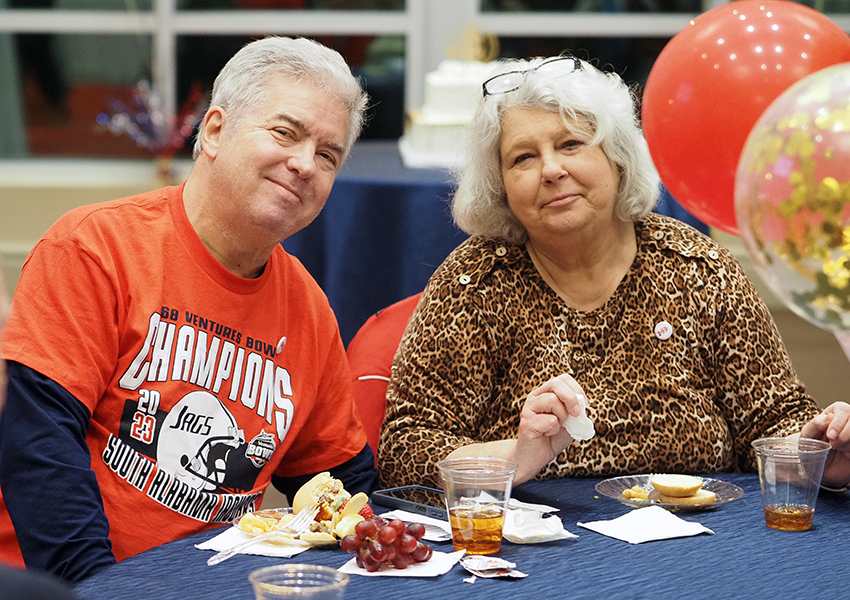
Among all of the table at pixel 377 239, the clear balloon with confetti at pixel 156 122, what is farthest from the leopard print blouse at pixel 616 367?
the clear balloon with confetti at pixel 156 122

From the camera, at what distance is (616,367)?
76.0 inches

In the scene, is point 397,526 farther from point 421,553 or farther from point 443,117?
point 443,117

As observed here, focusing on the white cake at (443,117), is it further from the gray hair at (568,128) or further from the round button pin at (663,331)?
the round button pin at (663,331)

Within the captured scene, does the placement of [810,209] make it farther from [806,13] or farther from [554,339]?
[554,339]

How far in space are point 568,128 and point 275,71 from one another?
0.61 metres

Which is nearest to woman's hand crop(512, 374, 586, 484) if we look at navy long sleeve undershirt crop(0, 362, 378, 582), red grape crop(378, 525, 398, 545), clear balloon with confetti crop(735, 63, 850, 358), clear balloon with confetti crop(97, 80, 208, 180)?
red grape crop(378, 525, 398, 545)

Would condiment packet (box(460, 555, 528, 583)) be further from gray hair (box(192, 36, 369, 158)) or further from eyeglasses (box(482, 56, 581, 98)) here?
eyeglasses (box(482, 56, 581, 98))

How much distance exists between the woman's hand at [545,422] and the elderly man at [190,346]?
15.2 inches

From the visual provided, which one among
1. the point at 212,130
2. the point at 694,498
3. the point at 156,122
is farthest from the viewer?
the point at 156,122

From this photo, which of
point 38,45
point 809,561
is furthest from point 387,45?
point 809,561

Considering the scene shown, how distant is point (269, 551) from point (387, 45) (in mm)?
5044

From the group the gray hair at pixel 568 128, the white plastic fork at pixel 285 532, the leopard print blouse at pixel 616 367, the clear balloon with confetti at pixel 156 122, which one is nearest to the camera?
the white plastic fork at pixel 285 532

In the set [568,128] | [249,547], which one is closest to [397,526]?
[249,547]

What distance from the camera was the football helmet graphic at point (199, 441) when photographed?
162 centimetres
